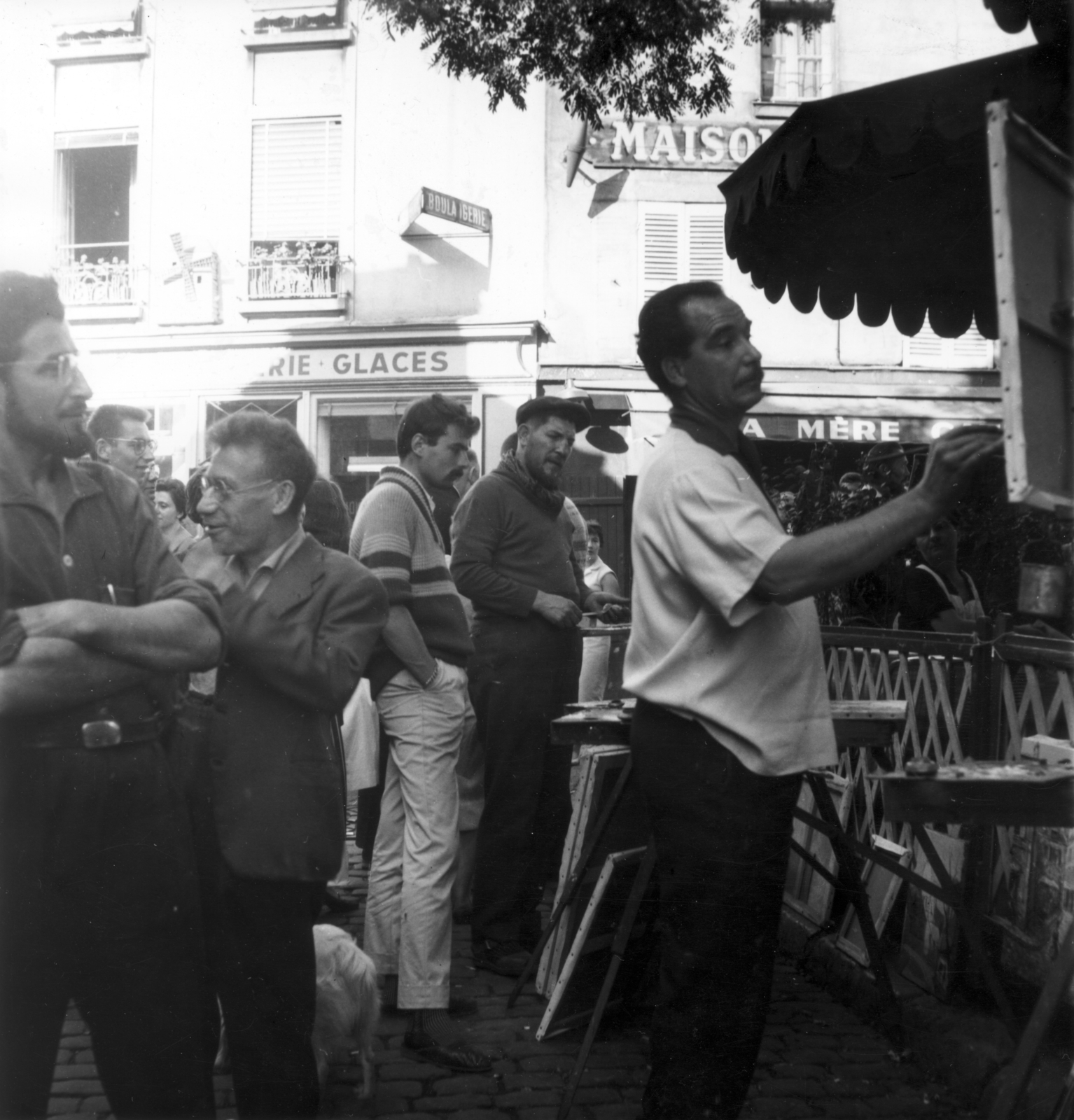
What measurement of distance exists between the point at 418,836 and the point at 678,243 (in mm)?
9422

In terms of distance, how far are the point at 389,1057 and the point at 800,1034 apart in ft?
4.32

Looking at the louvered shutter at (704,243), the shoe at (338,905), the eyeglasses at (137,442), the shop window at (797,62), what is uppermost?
the louvered shutter at (704,243)

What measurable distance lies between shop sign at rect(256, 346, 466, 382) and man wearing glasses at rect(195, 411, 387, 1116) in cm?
506

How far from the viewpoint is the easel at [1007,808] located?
2.21 m

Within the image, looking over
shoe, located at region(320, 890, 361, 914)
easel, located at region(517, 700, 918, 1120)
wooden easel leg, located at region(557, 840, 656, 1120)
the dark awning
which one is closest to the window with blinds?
the dark awning

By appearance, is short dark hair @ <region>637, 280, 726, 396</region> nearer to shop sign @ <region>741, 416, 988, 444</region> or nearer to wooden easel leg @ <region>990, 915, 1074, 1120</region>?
wooden easel leg @ <region>990, 915, 1074, 1120</region>

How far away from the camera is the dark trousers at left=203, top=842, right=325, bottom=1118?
8.29ft

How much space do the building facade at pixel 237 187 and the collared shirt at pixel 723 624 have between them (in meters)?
1.18

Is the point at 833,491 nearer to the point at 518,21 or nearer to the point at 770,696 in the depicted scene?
the point at 518,21

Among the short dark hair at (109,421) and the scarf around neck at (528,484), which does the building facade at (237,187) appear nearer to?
the short dark hair at (109,421)

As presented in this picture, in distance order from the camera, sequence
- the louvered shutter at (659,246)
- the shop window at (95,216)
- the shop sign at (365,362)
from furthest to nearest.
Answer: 1. the louvered shutter at (659,246)
2. the shop sign at (365,362)
3. the shop window at (95,216)

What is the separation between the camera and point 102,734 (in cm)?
209

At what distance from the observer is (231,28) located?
2.92 m

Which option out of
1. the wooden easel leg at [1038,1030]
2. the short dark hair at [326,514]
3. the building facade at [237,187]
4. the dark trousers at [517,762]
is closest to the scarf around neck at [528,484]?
the dark trousers at [517,762]
